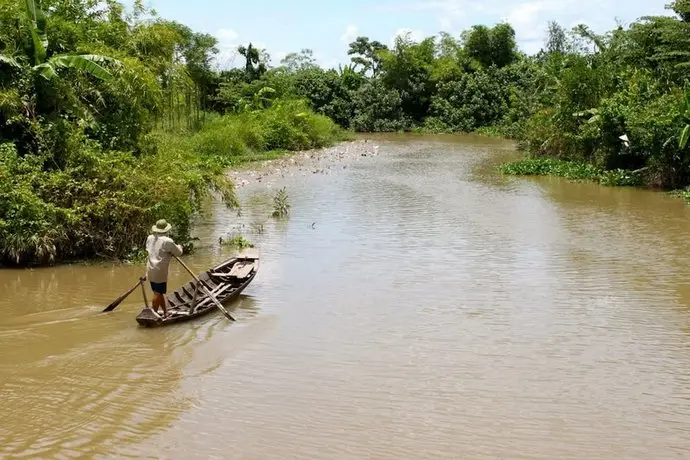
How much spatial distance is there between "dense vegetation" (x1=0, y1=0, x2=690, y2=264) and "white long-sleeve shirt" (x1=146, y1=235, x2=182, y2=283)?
2.84 meters

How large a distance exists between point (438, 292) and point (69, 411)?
5898 mm

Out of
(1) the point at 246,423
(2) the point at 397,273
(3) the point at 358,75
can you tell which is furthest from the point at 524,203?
(3) the point at 358,75

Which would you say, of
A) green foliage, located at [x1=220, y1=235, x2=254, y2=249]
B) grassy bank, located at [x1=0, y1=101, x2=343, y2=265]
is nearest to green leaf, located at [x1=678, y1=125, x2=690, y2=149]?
green foliage, located at [x1=220, y1=235, x2=254, y2=249]

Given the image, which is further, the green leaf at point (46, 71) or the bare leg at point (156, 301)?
the green leaf at point (46, 71)

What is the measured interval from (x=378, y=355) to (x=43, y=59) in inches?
328

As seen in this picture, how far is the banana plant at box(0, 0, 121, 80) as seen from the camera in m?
12.1

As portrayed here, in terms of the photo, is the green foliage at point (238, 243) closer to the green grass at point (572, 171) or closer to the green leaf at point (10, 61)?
the green leaf at point (10, 61)

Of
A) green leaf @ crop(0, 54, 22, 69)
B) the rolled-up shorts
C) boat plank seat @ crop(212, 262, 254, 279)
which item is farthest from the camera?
green leaf @ crop(0, 54, 22, 69)

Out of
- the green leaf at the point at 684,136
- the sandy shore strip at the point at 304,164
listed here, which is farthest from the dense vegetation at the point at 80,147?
the green leaf at the point at 684,136

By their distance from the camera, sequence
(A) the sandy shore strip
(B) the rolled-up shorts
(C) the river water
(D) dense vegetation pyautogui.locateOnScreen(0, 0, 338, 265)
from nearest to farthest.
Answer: (C) the river water, (B) the rolled-up shorts, (D) dense vegetation pyautogui.locateOnScreen(0, 0, 338, 265), (A) the sandy shore strip

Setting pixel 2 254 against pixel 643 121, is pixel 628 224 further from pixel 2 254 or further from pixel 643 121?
pixel 2 254

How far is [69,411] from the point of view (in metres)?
6.71

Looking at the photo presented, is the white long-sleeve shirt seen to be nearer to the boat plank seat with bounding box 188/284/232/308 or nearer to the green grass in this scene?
the boat plank seat with bounding box 188/284/232/308

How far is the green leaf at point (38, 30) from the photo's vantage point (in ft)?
40.0
